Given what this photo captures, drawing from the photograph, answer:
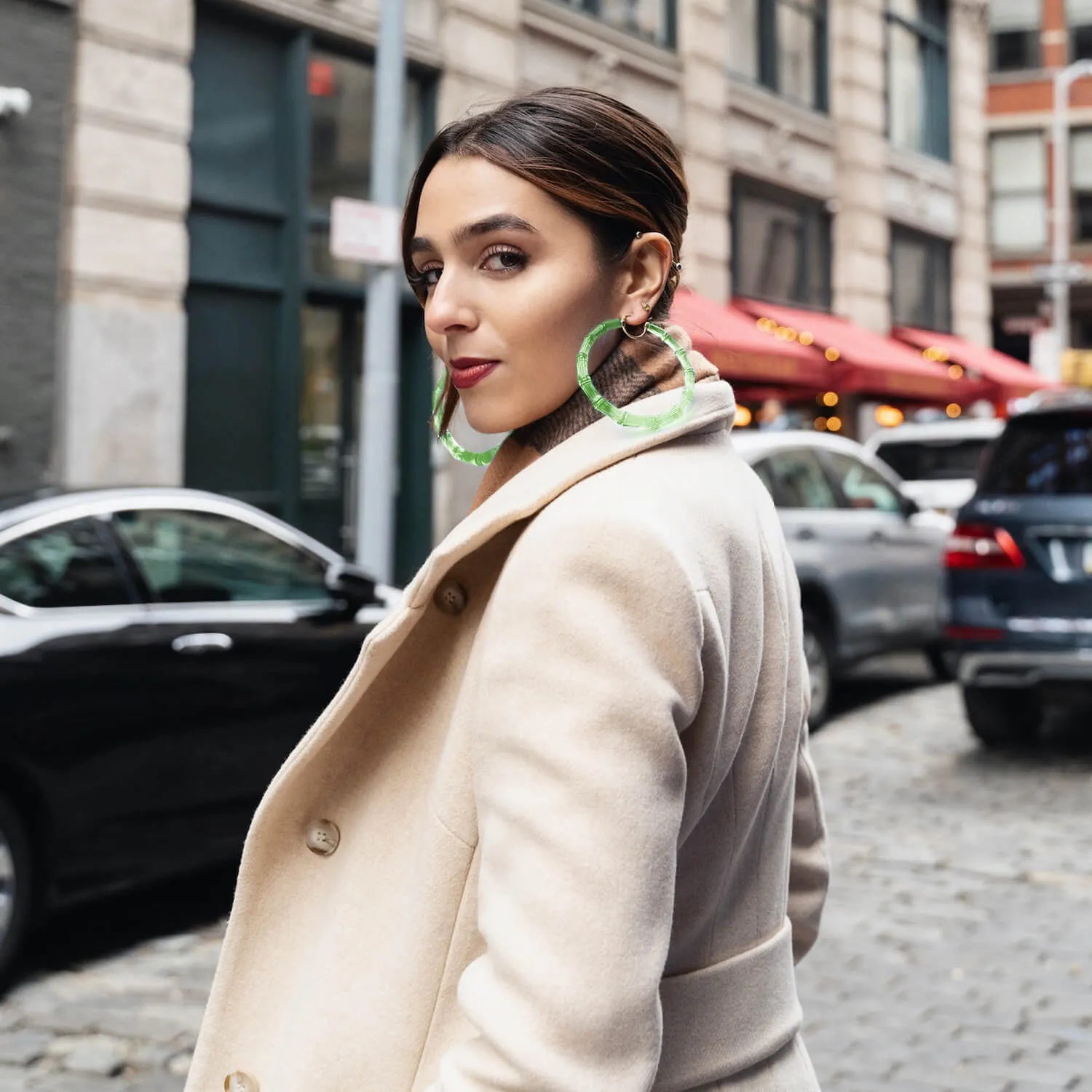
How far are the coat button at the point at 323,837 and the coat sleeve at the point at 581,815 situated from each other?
0.86 feet

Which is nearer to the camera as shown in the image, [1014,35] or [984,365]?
[984,365]

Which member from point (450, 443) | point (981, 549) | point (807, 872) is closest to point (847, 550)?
point (981, 549)

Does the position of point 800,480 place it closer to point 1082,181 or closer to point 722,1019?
point 722,1019

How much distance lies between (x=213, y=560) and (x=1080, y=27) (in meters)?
36.7

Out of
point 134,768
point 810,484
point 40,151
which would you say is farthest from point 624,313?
point 40,151

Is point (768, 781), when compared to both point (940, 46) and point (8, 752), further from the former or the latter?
point (940, 46)

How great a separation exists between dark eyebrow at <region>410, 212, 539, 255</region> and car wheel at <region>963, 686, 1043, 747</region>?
8285 millimetres

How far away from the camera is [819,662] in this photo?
10.1m

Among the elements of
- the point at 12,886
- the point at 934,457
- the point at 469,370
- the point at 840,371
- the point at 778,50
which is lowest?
the point at 12,886

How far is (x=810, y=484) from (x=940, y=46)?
60.5ft

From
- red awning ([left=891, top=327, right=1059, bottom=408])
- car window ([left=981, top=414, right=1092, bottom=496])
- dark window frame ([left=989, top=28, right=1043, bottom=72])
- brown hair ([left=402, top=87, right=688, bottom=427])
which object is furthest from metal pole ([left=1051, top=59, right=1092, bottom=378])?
brown hair ([left=402, top=87, right=688, bottom=427])

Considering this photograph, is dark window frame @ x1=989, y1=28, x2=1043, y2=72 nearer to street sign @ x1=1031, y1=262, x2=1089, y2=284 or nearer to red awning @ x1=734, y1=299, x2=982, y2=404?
street sign @ x1=1031, y1=262, x2=1089, y2=284

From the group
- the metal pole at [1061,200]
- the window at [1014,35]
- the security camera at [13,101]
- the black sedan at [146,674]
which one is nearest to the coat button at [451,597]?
the black sedan at [146,674]

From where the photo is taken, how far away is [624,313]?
151 cm
